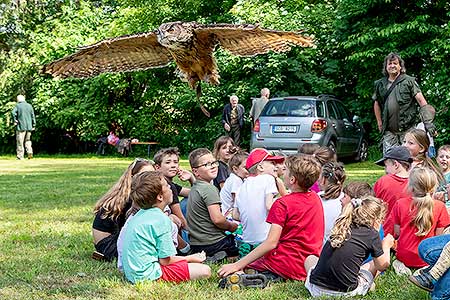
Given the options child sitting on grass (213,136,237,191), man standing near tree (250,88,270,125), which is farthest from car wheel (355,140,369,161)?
child sitting on grass (213,136,237,191)

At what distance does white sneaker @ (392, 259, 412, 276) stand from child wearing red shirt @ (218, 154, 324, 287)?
0.63 meters

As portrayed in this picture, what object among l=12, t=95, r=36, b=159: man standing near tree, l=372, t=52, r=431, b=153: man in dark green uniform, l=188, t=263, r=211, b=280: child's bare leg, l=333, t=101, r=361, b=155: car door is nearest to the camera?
l=188, t=263, r=211, b=280: child's bare leg

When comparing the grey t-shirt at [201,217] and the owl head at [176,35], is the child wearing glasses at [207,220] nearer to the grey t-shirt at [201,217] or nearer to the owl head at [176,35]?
the grey t-shirt at [201,217]

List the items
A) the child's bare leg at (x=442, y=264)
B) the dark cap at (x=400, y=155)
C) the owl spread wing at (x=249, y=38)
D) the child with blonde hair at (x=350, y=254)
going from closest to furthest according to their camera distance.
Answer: the child's bare leg at (x=442, y=264)
the child with blonde hair at (x=350, y=254)
the dark cap at (x=400, y=155)
the owl spread wing at (x=249, y=38)

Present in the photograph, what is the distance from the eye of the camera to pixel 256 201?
5.20m

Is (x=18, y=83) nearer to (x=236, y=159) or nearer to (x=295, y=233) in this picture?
(x=236, y=159)

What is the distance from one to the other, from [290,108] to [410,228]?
9.97m

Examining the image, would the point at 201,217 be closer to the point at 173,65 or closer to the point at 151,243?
the point at 151,243

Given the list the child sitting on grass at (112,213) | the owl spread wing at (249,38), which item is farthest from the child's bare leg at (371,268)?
the owl spread wing at (249,38)

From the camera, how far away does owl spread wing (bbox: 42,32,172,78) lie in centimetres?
829

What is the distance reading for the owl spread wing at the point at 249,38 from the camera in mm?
7805

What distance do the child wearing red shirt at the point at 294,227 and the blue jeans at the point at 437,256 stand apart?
0.85m

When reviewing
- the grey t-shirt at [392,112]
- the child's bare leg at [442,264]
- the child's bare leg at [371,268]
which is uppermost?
the grey t-shirt at [392,112]

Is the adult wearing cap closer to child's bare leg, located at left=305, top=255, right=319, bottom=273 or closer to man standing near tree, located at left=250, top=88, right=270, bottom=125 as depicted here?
child's bare leg, located at left=305, top=255, right=319, bottom=273
